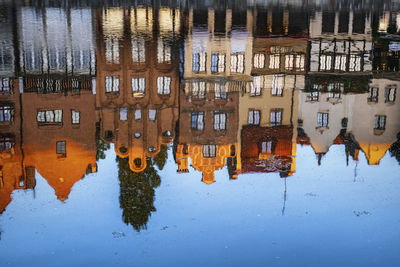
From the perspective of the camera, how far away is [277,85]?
1791 centimetres

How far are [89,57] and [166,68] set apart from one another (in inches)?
131

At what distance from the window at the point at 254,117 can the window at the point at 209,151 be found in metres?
1.80

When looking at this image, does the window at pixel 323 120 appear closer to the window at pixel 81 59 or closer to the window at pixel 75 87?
→ the window at pixel 75 87

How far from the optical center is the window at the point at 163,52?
20194mm

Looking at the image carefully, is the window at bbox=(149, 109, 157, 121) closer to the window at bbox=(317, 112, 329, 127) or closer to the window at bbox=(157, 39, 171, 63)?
the window at bbox=(317, 112, 329, 127)

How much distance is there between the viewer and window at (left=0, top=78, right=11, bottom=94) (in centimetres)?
1553

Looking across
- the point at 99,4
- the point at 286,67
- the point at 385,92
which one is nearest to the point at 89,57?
the point at 286,67

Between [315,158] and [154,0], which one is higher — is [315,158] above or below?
below

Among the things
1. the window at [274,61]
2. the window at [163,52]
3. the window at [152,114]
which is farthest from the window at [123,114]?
the window at [274,61]

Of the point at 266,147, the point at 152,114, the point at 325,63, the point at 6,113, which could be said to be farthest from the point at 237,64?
the point at 6,113

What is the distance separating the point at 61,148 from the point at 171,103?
11.5 ft

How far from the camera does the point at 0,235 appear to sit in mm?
8148

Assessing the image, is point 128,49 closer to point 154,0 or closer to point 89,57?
point 89,57

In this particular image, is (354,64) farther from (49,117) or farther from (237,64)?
(49,117)
